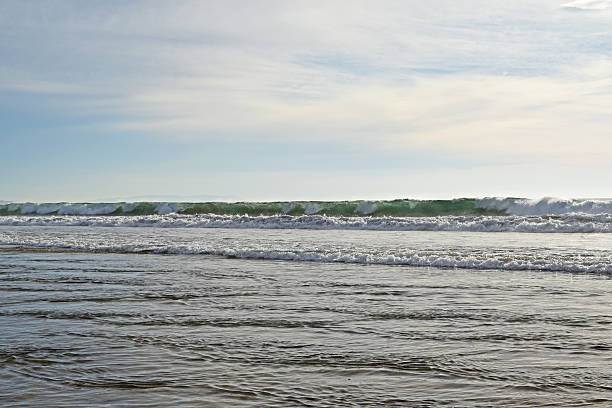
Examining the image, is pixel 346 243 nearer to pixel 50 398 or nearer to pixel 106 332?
pixel 106 332

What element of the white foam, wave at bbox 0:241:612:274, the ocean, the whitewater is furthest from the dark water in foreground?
the white foam

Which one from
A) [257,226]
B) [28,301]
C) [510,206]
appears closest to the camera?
[28,301]

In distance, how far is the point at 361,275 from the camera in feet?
31.8

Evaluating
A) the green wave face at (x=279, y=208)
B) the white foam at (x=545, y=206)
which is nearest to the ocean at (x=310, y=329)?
the white foam at (x=545, y=206)

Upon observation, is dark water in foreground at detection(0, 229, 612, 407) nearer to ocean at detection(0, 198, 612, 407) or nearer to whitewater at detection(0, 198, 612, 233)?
ocean at detection(0, 198, 612, 407)

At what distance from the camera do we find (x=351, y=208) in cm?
3591

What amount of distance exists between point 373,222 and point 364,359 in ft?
67.5

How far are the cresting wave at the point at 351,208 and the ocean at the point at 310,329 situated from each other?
16874 millimetres

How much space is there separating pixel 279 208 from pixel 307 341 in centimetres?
3266

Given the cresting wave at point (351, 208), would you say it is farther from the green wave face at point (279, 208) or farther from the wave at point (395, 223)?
the wave at point (395, 223)

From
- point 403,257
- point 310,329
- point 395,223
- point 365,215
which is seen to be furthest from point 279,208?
point 310,329

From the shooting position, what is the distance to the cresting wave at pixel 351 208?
2873 cm

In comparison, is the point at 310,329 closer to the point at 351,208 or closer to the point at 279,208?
the point at 351,208

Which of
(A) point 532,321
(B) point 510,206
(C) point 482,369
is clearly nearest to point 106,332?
(C) point 482,369
